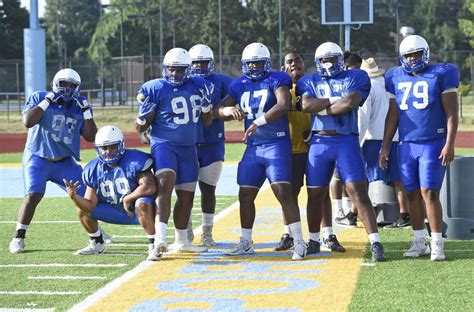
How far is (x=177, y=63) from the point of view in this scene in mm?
8375

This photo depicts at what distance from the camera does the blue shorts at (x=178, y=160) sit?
27.6 feet

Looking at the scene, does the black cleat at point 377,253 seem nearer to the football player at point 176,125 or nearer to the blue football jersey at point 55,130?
the football player at point 176,125

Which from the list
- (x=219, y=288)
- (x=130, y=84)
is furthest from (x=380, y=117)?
(x=130, y=84)

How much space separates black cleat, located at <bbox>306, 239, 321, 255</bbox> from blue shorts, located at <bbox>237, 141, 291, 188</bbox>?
601 millimetres

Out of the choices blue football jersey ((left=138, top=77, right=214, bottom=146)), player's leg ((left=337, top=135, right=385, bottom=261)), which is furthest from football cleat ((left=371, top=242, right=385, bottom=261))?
blue football jersey ((left=138, top=77, right=214, bottom=146))

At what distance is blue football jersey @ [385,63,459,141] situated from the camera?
7.93 metres

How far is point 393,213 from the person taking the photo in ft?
34.0

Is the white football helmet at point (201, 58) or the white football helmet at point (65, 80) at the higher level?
the white football helmet at point (201, 58)

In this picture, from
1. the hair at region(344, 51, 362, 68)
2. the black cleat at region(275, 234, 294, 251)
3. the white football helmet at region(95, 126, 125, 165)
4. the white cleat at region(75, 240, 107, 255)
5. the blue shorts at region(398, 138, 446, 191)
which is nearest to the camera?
the blue shorts at region(398, 138, 446, 191)

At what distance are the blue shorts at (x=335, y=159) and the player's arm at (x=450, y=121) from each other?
72cm

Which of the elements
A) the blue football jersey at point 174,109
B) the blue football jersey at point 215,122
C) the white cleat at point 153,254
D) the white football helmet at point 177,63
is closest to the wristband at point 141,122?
the blue football jersey at point 174,109

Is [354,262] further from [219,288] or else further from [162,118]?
[162,118]

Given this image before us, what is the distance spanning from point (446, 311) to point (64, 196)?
8.44 m

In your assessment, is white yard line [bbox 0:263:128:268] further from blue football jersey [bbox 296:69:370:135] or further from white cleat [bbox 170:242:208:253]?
blue football jersey [bbox 296:69:370:135]
